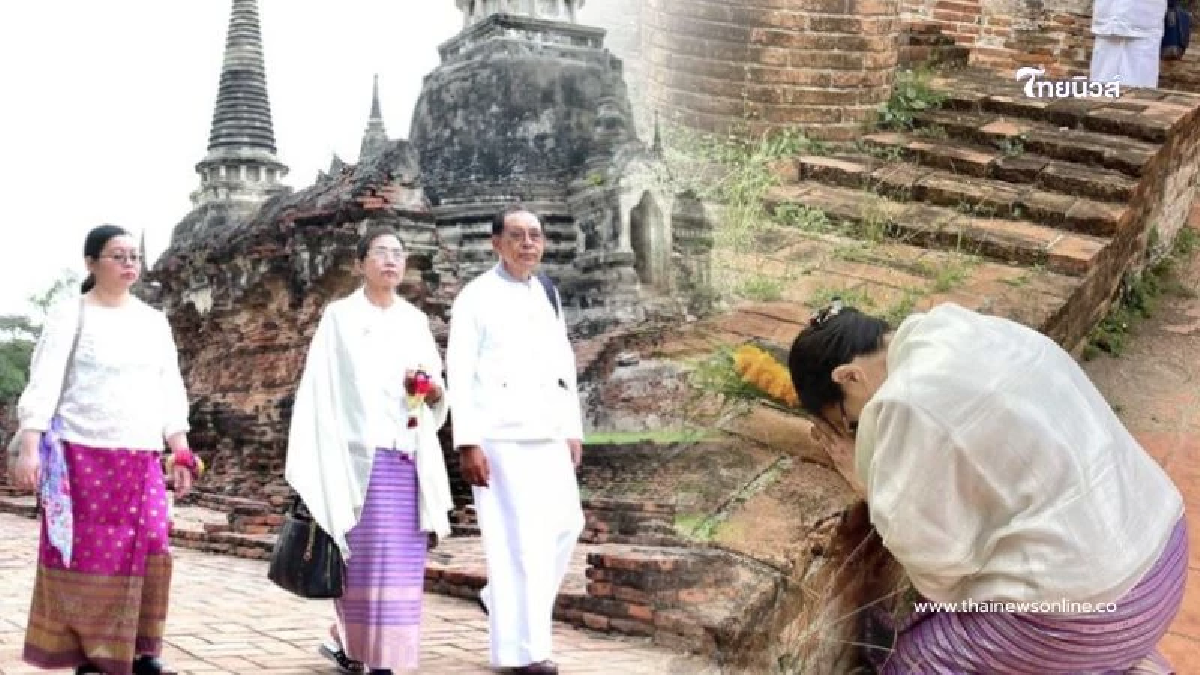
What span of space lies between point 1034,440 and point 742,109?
2.36 metres

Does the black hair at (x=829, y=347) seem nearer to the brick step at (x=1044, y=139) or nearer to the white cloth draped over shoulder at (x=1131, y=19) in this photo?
the brick step at (x=1044, y=139)

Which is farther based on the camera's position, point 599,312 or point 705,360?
point 599,312

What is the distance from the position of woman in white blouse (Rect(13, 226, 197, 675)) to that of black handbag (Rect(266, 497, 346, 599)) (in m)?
0.28

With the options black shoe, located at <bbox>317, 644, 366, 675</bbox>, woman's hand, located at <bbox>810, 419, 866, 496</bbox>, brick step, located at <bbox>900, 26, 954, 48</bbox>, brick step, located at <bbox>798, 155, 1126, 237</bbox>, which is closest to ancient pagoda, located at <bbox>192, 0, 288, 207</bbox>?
brick step, located at <bbox>900, 26, 954, 48</bbox>

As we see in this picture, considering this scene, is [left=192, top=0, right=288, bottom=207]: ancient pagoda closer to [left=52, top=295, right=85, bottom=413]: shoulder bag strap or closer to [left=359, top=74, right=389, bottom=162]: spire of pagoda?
[left=359, top=74, right=389, bottom=162]: spire of pagoda

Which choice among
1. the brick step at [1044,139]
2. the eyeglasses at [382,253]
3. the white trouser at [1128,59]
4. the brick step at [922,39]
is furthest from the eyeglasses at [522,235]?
the white trouser at [1128,59]

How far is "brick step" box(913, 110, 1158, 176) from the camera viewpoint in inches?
187

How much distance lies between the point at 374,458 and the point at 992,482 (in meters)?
1.85

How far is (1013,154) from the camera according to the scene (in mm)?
4852

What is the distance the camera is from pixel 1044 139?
4.91 m

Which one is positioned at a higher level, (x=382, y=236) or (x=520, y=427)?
(x=382, y=236)

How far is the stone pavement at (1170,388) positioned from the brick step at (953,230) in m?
0.44

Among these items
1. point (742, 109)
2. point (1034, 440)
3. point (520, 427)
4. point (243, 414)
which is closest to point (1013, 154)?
point (742, 109)

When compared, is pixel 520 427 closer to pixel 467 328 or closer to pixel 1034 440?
pixel 467 328
